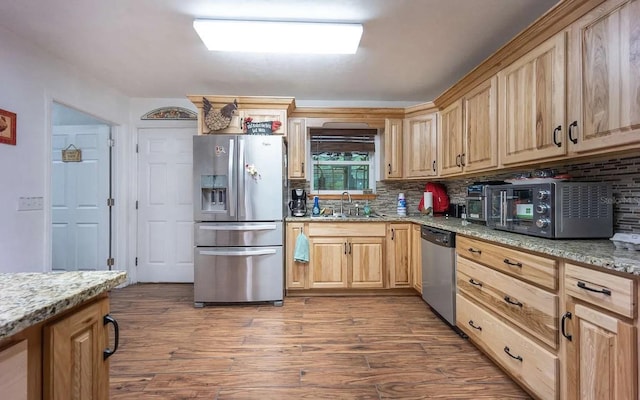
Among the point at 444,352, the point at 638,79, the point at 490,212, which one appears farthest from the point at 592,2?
the point at 444,352

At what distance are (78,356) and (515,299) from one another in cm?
200

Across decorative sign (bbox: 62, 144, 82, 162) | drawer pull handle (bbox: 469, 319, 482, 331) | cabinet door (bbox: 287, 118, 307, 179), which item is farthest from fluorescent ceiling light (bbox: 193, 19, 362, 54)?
decorative sign (bbox: 62, 144, 82, 162)

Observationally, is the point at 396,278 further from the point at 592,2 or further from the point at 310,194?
the point at 592,2

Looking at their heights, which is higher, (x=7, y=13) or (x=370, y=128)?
(x=7, y=13)

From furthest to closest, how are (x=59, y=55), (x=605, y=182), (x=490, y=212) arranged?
(x=59, y=55) → (x=490, y=212) → (x=605, y=182)

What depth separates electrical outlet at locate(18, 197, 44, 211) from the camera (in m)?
2.30

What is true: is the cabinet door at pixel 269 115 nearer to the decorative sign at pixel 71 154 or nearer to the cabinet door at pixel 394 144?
the cabinet door at pixel 394 144

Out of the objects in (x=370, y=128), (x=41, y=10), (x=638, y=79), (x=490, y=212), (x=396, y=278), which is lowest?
(x=396, y=278)

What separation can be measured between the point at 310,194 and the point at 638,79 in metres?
3.00

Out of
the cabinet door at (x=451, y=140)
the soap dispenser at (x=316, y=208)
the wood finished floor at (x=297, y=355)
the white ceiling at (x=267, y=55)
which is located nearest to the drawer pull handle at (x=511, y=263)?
the wood finished floor at (x=297, y=355)

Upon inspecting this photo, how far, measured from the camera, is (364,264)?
323cm

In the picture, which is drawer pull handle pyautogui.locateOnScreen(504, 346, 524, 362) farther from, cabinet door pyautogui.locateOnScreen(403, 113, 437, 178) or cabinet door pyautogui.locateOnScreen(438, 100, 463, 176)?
cabinet door pyautogui.locateOnScreen(403, 113, 437, 178)

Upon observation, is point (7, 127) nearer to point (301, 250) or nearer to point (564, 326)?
point (301, 250)

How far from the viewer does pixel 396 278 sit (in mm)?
3236
